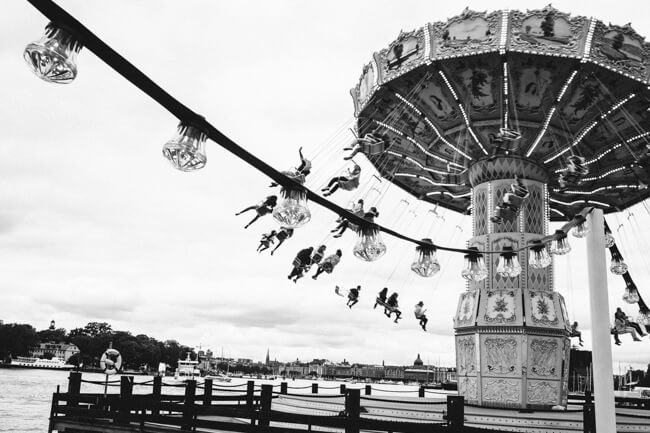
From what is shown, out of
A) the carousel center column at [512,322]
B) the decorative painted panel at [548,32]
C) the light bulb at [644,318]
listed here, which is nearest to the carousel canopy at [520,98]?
the decorative painted panel at [548,32]

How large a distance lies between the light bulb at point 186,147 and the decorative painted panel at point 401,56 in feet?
42.1

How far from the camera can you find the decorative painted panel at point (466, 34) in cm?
1442

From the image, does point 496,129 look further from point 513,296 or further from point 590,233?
point 590,233

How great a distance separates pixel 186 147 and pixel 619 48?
1379 centimetres

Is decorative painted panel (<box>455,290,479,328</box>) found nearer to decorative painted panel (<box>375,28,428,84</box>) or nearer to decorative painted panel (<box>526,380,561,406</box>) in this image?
decorative painted panel (<box>526,380,561,406</box>)

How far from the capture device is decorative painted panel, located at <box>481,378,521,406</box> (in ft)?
52.4

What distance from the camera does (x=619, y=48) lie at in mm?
13992

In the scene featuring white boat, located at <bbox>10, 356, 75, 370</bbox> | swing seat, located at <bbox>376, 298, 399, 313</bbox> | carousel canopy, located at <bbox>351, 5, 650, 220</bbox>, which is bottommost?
white boat, located at <bbox>10, 356, 75, 370</bbox>

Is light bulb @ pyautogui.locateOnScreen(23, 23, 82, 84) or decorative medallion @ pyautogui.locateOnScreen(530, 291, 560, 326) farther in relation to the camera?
decorative medallion @ pyautogui.locateOnScreen(530, 291, 560, 326)

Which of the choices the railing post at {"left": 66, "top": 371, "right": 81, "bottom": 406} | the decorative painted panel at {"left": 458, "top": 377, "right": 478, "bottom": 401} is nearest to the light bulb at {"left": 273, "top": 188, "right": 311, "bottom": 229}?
the railing post at {"left": 66, "top": 371, "right": 81, "bottom": 406}

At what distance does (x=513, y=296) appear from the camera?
16.6 meters

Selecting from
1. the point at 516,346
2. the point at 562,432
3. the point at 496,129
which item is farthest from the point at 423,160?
the point at 562,432

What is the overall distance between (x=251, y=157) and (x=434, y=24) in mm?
13011

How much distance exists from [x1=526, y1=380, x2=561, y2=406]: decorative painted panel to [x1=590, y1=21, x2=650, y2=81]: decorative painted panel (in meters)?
8.21
